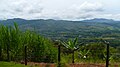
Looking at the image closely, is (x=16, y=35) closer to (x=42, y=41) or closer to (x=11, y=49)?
(x=11, y=49)

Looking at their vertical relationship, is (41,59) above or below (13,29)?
below

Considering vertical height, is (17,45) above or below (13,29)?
below

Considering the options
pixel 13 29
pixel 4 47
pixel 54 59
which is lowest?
pixel 54 59

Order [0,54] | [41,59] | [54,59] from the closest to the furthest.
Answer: [0,54] → [41,59] → [54,59]

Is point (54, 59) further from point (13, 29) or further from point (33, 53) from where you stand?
point (13, 29)

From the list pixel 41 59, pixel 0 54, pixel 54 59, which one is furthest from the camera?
pixel 54 59

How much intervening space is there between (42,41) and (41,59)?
16.3 ft

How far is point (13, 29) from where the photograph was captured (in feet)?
113

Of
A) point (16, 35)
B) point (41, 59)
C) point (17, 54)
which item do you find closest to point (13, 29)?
point (16, 35)

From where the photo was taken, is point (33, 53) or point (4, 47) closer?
point (4, 47)

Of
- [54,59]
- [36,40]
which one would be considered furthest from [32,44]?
[54,59]

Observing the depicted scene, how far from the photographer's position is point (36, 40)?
130 ft

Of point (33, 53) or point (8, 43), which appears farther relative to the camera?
point (33, 53)

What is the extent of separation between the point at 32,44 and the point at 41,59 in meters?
4.29
